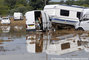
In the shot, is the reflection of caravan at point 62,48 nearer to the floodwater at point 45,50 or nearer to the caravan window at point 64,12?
the floodwater at point 45,50

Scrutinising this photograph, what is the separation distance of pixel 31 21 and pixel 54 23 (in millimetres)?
3449

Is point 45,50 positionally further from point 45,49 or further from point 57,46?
point 57,46

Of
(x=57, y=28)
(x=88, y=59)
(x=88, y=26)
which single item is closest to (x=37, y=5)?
(x=57, y=28)

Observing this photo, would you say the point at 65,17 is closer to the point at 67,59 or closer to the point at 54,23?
the point at 54,23

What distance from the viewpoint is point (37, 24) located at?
2353cm

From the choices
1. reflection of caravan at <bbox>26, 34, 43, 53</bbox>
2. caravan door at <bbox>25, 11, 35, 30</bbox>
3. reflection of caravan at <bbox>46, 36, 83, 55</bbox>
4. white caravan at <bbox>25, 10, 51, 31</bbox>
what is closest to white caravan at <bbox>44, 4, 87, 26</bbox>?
white caravan at <bbox>25, 10, 51, 31</bbox>

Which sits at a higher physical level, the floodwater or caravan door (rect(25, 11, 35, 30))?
the floodwater

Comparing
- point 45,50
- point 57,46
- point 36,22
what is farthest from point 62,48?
point 36,22

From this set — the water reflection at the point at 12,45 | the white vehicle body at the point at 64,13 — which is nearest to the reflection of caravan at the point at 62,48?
the water reflection at the point at 12,45

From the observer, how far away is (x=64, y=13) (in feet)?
85.3

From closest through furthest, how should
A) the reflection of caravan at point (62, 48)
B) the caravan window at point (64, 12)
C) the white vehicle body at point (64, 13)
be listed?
the reflection of caravan at point (62, 48) < the white vehicle body at point (64, 13) < the caravan window at point (64, 12)

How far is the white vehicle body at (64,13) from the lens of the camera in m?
25.6

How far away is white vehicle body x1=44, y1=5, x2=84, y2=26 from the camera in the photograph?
25578mm

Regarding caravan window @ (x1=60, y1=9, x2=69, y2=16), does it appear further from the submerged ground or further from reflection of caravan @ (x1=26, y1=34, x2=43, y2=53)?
reflection of caravan @ (x1=26, y1=34, x2=43, y2=53)
